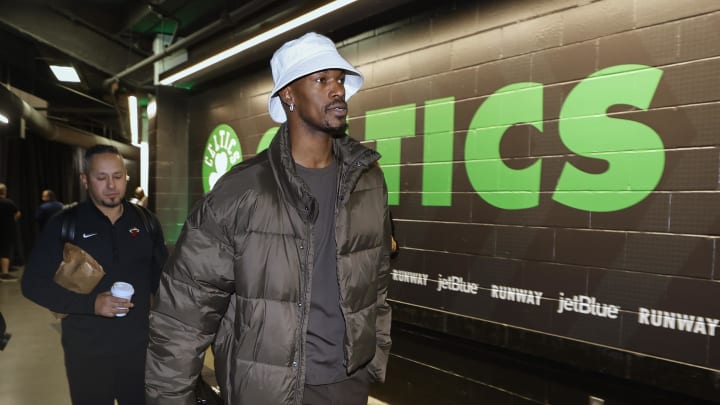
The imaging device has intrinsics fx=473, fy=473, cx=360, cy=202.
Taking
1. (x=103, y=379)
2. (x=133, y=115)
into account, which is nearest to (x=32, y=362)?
(x=103, y=379)

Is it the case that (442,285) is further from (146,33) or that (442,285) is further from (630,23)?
(146,33)

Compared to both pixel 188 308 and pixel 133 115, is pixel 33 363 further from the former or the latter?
pixel 133 115

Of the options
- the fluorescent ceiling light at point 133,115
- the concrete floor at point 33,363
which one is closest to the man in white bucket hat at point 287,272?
the concrete floor at point 33,363

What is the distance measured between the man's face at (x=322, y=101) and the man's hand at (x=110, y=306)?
3.29 ft

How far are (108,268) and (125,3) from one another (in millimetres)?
7288

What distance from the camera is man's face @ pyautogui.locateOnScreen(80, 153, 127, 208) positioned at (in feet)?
6.22

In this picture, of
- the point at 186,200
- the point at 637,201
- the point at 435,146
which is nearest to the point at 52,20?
the point at 186,200

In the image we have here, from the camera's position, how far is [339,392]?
4.42 ft

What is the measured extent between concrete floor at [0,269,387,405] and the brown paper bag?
5.66ft

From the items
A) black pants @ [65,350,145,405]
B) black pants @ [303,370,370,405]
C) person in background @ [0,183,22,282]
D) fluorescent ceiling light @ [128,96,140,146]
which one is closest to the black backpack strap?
black pants @ [65,350,145,405]

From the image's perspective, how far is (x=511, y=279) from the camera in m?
3.29

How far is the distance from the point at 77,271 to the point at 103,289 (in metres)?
0.12

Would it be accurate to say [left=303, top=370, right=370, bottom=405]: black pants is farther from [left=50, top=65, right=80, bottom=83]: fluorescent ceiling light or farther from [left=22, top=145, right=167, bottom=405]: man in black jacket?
[left=50, top=65, right=80, bottom=83]: fluorescent ceiling light

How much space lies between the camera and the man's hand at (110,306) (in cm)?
174
